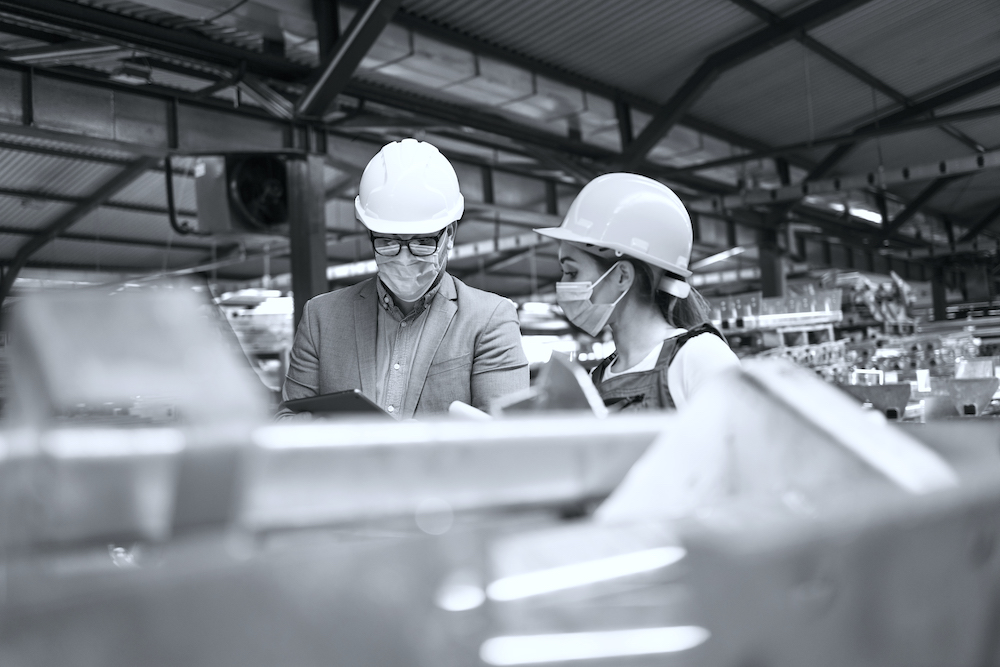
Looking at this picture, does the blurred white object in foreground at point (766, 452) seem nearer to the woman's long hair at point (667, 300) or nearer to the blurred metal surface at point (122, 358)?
the blurred metal surface at point (122, 358)

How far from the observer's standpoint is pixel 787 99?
28.8ft

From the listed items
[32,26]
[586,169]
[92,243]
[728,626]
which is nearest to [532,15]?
[586,169]

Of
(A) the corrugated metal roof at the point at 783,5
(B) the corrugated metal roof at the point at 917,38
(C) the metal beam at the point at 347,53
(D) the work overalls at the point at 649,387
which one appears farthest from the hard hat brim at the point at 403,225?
(B) the corrugated metal roof at the point at 917,38

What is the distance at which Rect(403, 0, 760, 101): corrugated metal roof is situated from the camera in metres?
6.00

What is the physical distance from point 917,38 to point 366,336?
7.68 m

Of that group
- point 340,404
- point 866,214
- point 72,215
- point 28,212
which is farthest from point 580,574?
point 866,214

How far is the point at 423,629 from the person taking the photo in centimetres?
42

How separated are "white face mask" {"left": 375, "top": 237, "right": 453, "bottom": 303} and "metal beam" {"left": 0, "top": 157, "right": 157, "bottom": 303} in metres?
7.41

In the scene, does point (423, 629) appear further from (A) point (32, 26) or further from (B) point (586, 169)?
(B) point (586, 169)

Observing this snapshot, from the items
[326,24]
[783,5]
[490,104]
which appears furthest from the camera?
[783,5]

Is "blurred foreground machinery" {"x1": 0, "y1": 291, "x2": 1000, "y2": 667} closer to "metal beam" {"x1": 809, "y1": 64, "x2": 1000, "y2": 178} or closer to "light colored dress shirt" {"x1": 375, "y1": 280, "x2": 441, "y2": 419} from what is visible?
"light colored dress shirt" {"x1": 375, "y1": 280, "x2": 441, "y2": 419}

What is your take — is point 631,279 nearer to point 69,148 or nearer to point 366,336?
point 366,336

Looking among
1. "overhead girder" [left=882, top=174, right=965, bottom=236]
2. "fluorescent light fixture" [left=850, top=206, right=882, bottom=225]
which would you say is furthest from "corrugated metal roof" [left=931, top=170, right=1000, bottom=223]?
"fluorescent light fixture" [left=850, top=206, right=882, bottom=225]

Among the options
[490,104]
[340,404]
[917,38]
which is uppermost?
[917,38]
